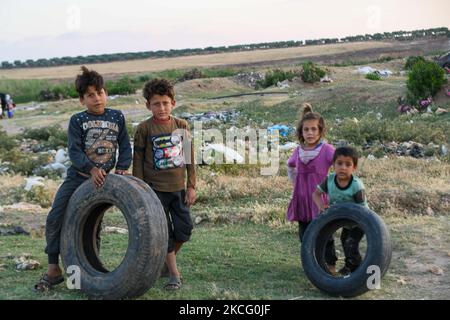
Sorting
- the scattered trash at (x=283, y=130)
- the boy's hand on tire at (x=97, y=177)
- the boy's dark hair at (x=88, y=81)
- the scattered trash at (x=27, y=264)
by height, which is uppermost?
the boy's dark hair at (x=88, y=81)

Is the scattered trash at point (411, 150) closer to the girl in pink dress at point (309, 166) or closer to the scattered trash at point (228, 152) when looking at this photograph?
the scattered trash at point (228, 152)

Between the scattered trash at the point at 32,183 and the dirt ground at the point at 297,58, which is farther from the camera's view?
the dirt ground at the point at 297,58

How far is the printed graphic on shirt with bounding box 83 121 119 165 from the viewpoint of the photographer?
4.94 metres

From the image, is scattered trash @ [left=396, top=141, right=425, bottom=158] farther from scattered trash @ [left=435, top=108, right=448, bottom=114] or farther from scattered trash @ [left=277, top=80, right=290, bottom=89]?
scattered trash @ [left=277, top=80, right=290, bottom=89]

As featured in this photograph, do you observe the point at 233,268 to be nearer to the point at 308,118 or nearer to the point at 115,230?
the point at 308,118

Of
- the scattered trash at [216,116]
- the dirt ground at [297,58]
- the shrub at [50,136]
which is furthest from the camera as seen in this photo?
the dirt ground at [297,58]

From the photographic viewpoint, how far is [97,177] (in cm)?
478

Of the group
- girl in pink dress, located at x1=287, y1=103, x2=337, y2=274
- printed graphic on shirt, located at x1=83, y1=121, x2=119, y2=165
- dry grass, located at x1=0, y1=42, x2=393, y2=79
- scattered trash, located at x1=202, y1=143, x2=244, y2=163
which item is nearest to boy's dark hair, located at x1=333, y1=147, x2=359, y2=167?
girl in pink dress, located at x1=287, y1=103, x2=337, y2=274

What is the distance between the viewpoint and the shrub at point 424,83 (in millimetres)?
19141

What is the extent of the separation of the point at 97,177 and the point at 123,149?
1.36ft

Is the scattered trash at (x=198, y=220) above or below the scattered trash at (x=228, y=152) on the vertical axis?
below

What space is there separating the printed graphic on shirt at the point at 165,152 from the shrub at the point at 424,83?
49.9 feet

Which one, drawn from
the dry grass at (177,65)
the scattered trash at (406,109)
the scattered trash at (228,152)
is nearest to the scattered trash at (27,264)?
the scattered trash at (228,152)

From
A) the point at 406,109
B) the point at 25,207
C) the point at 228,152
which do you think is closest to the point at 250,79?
the point at 406,109
